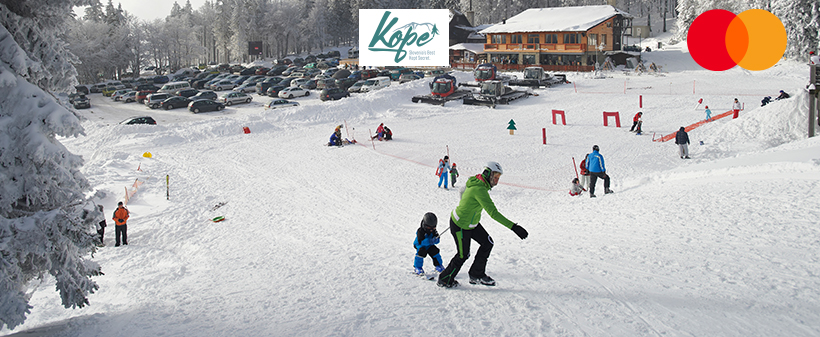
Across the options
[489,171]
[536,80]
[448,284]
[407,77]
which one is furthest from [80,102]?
[489,171]

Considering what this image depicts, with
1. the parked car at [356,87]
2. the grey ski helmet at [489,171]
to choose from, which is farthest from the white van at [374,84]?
the grey ski helmet at [489,171]

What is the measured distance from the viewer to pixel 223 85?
48.4 m

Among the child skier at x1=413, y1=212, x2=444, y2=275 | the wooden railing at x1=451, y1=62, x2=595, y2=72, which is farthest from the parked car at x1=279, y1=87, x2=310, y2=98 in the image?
the child skier at x1=413, y1=212, x2=444, y2=275

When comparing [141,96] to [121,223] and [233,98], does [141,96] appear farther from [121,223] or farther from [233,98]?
[121,223]

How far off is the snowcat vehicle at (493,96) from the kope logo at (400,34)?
530 inches

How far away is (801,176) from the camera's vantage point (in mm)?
10500

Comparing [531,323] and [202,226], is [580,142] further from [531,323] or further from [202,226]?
[531,323]

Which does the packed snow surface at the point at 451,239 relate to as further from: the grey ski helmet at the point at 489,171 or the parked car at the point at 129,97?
the parked car at the point at 129,97

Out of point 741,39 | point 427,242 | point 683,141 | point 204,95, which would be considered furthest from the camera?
point 204,95

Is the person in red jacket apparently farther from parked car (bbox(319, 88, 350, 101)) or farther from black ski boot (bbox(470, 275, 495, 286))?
parked car (bbox(319, 88, 350, 101))

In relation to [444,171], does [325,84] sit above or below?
above

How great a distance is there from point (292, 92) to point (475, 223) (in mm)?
37406

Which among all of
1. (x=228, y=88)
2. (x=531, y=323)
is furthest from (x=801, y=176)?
(x=228, y=88)

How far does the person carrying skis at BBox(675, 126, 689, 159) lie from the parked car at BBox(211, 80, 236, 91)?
4168cm
